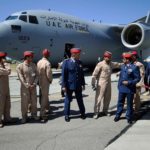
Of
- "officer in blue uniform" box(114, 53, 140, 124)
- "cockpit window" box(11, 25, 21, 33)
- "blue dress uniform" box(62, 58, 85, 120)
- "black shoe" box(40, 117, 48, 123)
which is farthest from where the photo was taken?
"cockpit window" box(11, 25, 21, 33)

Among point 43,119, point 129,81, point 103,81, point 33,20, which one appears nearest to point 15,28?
point 33,20

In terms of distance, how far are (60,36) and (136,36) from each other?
567cm

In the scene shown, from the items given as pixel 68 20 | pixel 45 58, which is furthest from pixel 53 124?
pixel 68 20

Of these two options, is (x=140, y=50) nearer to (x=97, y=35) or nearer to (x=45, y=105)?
(x=97, y=35)

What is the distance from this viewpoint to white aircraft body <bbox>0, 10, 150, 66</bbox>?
1842cm

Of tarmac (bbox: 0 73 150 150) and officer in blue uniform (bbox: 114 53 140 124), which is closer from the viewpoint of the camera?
tarmac (bbox: 0 73 150 150)

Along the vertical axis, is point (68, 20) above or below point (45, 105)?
above

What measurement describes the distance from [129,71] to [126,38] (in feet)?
47.9

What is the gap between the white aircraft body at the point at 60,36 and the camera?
1842cm

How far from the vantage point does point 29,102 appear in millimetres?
8945

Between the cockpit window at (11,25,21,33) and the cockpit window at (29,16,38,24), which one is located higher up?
the cockpit window at (29,16,38,24)

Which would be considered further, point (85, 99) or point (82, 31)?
point (82, 31)

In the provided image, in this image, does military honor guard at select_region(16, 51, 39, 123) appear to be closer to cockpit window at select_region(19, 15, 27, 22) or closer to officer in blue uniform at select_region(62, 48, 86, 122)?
officer in blue uniform at select_region(62, 48, 86, 122)

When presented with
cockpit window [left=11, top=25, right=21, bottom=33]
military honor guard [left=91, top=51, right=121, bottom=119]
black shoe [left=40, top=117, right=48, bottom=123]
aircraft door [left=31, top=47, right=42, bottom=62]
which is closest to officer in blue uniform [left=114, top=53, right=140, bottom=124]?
military honor guard [left=91, top=51, right=121, bottom=119]
